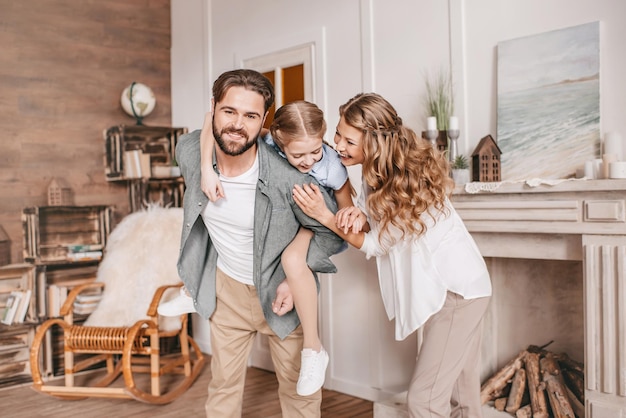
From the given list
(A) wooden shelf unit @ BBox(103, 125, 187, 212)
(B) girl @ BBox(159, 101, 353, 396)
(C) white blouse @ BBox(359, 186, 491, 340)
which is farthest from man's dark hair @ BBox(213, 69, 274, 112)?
(A) wooden shelf unit @ BBox(103, 125, 187, 212)

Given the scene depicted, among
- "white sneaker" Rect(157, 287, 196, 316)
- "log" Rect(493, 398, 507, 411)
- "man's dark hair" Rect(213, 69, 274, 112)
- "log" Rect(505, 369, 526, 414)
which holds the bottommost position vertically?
"log" Rect(493, 398, 507, 411)

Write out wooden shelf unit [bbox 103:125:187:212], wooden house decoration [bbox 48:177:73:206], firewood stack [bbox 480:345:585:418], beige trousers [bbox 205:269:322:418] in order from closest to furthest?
beige trousers [bbox 205:269:322:418] → firewood stack [bbox 480:345:585:418] → wooden house decoration [bbox 48:177:73:206] → wooden shelf unit [bbox 103:125:187:212]

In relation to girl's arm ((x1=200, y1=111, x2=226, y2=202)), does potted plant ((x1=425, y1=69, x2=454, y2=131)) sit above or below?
above

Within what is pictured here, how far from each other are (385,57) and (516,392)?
1871 millimetres

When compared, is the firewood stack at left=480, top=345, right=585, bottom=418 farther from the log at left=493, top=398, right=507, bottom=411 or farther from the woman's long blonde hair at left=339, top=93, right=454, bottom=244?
the woman's long blonde hair at left=339, top=93, right=454, bottom=244

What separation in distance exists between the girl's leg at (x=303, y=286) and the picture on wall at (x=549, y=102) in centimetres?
112

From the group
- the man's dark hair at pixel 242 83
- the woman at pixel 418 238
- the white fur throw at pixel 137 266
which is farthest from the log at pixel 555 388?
the white fur throw at pixel 137 266

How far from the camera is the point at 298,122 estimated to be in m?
2.23

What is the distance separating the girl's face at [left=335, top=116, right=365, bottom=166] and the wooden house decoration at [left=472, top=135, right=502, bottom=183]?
0.75 meters

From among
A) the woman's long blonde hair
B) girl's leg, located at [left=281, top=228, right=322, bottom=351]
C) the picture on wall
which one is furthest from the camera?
the picture on wall

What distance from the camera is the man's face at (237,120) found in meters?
2.19

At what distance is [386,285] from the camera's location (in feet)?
7.84

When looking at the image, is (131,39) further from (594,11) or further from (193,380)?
(594,11)

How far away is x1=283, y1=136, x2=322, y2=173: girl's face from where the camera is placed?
223cm
